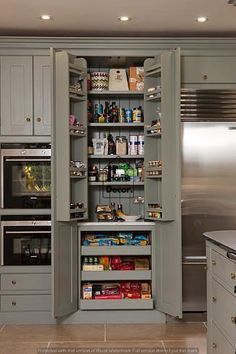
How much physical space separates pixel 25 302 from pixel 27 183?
1.07 metres

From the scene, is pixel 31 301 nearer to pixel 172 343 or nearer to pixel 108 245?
pixel 108 245

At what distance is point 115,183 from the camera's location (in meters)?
5.01

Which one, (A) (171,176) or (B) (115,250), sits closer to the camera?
(A) (171,176)

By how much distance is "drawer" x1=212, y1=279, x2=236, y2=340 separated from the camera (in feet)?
9.39

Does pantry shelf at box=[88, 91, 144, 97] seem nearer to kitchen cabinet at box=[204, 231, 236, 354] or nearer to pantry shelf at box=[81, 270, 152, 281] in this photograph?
pantry shelf at box=[81, 270, 152, 281]

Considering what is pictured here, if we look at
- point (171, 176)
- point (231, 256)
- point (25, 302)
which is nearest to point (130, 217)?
point (171, 176)

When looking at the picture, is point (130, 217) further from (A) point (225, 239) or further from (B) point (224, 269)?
(B) point (224, 269)

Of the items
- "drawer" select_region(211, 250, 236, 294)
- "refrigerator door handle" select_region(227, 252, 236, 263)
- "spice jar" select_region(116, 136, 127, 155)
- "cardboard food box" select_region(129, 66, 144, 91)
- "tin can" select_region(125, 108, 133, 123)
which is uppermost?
"cardboard food box" select_region(129, 66, 144, 91)

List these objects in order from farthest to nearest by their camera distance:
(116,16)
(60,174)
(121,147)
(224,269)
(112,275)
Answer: (121,147)
(112,275)
(60,174)
(116,16)
(224,269)

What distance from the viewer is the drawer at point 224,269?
287cm

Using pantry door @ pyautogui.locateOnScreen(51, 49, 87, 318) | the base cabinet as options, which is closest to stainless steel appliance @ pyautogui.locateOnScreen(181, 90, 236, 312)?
pantry door @ pyautogui.locateOnScreen(51, 49, 87, 318)

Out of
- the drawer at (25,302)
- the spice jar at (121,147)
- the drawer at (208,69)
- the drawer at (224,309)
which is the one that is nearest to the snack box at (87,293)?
the drawer at (25,302)

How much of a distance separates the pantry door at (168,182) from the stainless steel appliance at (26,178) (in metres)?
0.94

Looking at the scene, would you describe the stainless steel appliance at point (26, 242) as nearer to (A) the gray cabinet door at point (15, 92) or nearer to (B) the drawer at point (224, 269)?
(A) the gray cabinet door at point (15, 92)
